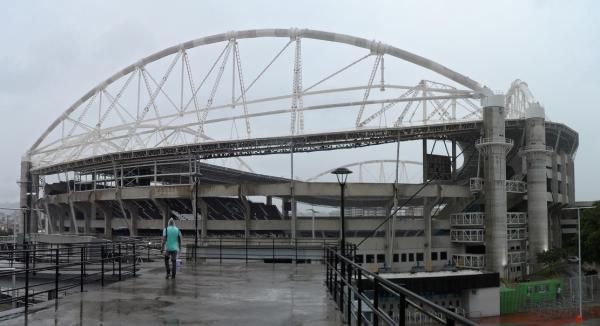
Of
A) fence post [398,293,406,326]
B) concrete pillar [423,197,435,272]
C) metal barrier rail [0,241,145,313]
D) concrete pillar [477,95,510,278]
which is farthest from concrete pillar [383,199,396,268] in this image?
fence post [398,293,406,326]

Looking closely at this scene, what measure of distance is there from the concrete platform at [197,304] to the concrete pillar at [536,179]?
46.5 meters

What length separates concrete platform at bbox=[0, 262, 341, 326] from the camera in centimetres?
941

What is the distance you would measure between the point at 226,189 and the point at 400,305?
5112 cm

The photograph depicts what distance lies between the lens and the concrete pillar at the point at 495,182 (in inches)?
2071

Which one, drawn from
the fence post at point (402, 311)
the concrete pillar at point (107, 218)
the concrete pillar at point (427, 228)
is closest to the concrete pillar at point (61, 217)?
the concrete pillar at point (107, 218)

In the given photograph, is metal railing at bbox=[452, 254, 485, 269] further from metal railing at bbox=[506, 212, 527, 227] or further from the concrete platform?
the concrete platform

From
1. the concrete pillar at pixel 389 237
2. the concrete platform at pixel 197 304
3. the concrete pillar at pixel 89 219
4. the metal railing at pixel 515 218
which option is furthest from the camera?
the concrete pillar at pixel 89 219

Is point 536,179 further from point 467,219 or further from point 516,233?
point 467,219

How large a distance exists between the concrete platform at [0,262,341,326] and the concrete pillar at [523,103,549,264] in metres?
46.5

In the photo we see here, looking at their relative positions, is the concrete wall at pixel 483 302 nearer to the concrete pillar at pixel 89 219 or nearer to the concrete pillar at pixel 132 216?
the concrete pillar at pixel 132 216

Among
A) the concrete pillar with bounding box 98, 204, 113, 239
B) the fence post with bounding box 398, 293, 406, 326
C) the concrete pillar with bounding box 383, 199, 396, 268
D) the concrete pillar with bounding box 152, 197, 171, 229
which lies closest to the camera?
the fence post with bounding box 398, 293, 406, 326

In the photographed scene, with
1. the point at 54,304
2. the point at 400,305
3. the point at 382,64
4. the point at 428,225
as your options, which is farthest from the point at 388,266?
the point at 400,305

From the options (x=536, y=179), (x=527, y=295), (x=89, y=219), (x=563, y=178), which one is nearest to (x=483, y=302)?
(x=527, y=295)

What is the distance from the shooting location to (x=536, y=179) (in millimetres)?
56750
